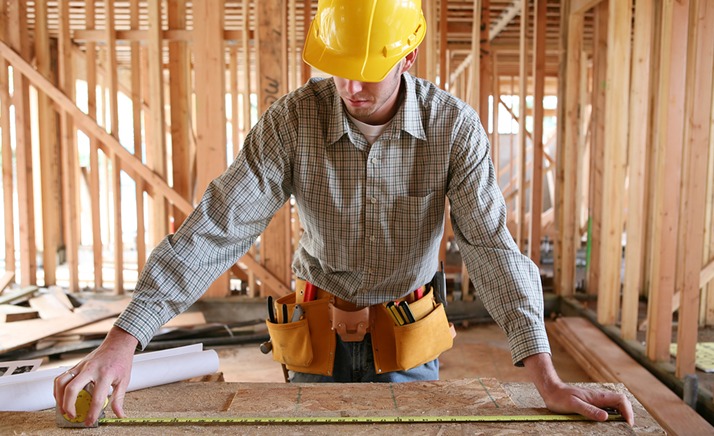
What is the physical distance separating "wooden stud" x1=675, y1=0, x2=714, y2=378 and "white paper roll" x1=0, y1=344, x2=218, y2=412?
3167 millimetres

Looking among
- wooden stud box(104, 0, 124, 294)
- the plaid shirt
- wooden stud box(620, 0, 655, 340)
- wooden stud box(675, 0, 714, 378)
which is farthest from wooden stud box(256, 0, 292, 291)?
the plaid shirt

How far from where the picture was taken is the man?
2.03 meters

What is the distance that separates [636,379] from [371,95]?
10.6ft

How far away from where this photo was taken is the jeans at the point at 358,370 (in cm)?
246

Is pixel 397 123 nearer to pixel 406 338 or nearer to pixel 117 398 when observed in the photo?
pixel 406 338

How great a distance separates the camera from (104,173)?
1052 cm

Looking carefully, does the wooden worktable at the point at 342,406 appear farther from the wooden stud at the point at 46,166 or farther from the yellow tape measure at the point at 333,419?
the wooden stud at the point at 46,166

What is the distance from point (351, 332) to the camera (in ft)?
7.89

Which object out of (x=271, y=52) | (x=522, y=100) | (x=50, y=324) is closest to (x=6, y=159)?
(x=50, y=324)

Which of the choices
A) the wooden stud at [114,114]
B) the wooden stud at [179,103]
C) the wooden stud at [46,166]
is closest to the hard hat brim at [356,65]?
the wooden stud at [179,103]

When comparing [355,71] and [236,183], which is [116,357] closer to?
[236,183]

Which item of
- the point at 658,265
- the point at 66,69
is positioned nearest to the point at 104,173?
the point at 66,69

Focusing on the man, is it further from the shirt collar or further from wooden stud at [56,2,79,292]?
wooden stud at [56,2,79,292]

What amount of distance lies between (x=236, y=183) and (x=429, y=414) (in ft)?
3.17
